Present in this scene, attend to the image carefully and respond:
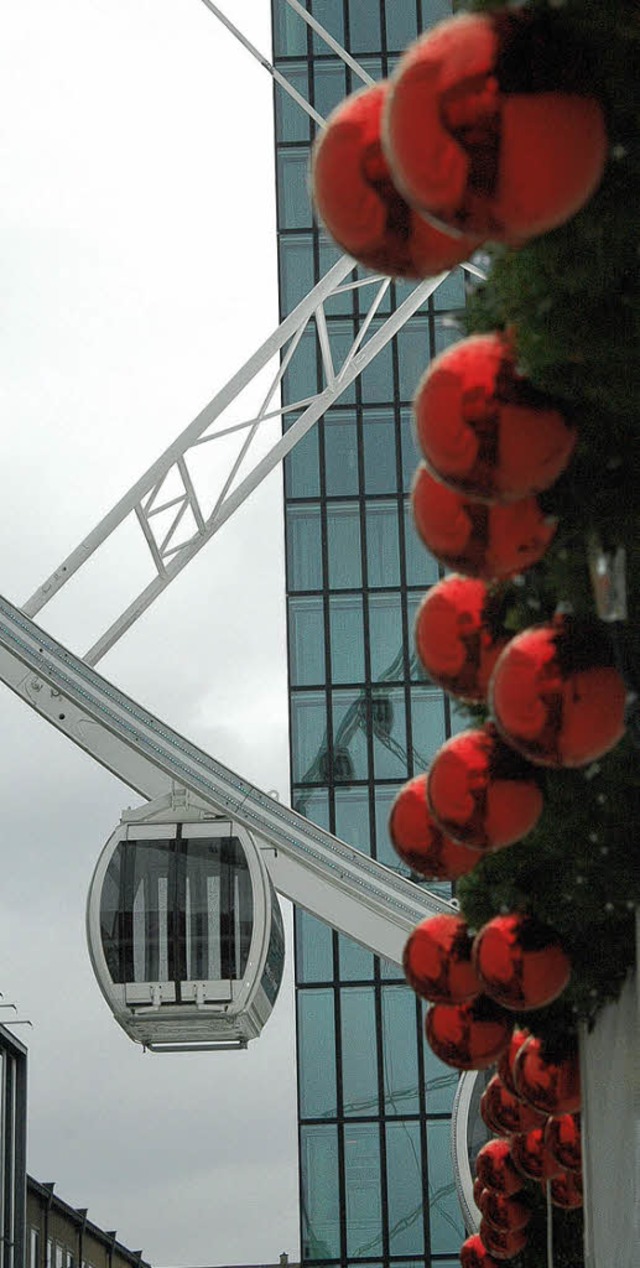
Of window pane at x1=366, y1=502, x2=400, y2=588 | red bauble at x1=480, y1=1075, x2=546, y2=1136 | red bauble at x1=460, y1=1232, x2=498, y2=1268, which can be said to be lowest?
red bauble at x1=460, y1=1232, x2=498, y2=1268

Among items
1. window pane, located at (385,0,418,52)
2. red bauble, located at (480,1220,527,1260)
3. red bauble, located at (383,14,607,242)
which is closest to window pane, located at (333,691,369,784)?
window pane, located at (385,0,418,52)

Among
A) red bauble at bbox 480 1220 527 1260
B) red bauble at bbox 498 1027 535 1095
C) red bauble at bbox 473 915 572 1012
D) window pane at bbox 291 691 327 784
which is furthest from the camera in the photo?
window pane at bbox 291 691 327 784

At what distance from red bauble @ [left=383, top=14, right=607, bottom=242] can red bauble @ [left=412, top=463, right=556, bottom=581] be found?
2.67ft

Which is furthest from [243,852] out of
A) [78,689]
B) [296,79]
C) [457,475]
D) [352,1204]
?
[296,79]

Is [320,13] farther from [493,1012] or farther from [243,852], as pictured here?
[493,1012]

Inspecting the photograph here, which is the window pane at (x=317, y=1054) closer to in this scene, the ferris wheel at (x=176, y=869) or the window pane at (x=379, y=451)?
the window pane at (x=379, y=451)

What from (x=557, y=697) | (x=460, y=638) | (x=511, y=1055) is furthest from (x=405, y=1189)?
(x=557, y=697)

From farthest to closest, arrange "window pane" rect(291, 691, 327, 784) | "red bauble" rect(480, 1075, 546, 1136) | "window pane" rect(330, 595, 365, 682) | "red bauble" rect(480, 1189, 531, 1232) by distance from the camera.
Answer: "window pane" rect(330, 595, 365, 682) < "window pane" rect(291, 691, 327, 784) < "red bauble" rect(480, 1189, 531, 1232) < "red bauble" rect(480, 1075, 546, 1136)

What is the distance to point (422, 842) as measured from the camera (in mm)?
5848

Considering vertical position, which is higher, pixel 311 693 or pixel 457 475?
pixel 311 693

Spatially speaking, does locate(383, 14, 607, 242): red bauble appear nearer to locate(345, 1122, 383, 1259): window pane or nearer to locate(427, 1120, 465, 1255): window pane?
locate(345, 1122, 383, 1259): window pane

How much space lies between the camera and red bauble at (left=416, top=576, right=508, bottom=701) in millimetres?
4863

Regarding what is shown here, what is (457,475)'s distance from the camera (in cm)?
394

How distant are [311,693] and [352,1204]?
7449mm
